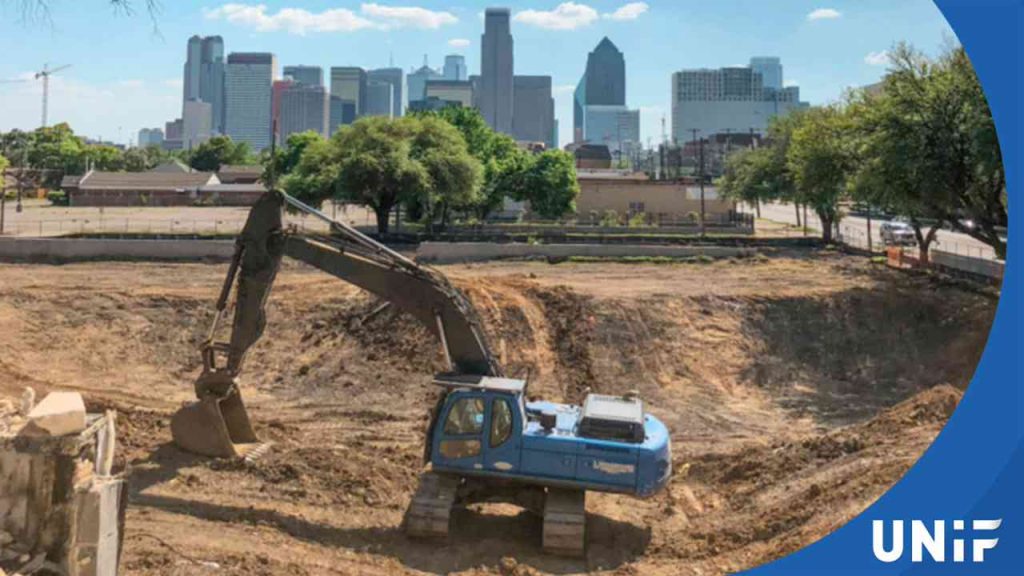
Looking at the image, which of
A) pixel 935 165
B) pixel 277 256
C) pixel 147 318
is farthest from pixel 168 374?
pixel 935 165

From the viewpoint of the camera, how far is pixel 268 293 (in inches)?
519

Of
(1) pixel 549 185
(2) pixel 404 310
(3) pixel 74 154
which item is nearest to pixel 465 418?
(2) pixel 404 310

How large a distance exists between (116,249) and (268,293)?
25.3 m

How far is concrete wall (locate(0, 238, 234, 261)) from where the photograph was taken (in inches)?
1357

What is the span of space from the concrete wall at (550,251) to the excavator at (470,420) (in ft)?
73.1

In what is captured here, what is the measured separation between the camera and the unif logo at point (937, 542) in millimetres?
8820

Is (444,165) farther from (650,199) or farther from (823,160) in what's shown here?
(650,199)

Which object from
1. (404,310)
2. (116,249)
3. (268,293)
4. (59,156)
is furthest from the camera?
(59,156)

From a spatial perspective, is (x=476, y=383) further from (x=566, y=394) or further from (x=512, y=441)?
(x=566, y=394)

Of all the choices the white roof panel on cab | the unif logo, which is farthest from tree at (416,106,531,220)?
the unif logo

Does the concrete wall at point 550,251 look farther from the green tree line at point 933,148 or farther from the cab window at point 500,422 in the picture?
the cab window at point 500,422

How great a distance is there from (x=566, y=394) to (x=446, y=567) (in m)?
10.6

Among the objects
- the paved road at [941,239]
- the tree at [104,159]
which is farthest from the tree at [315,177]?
the tree at [104,159]

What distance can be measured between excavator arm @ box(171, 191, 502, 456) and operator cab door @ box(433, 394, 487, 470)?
957 millimetres
